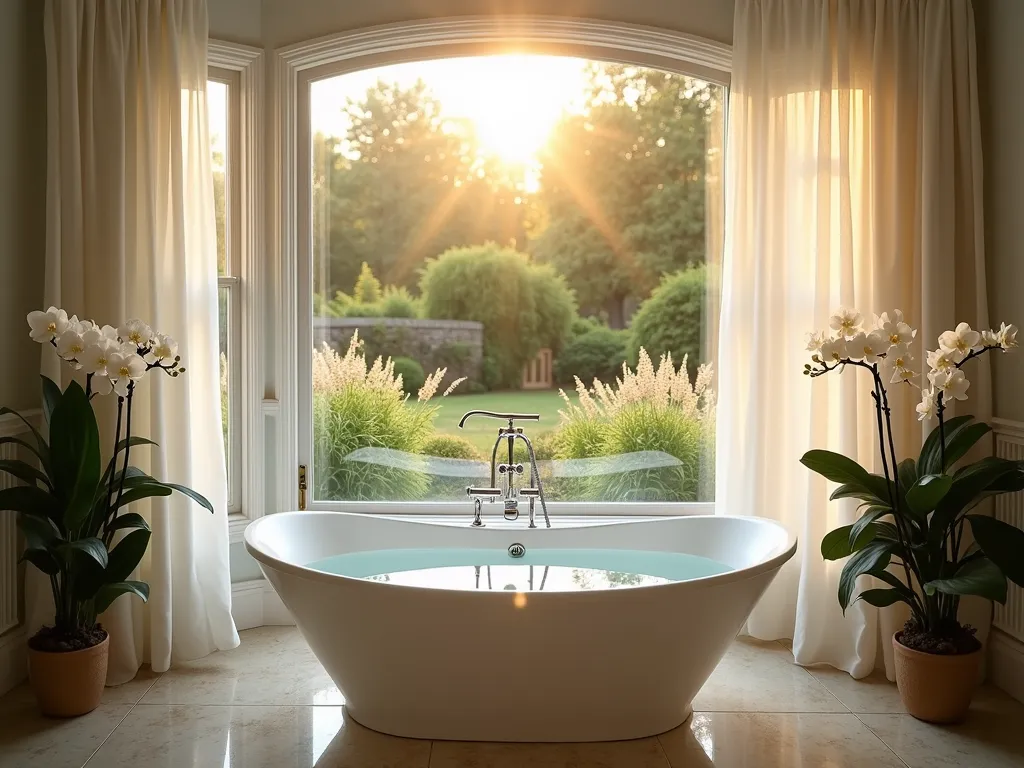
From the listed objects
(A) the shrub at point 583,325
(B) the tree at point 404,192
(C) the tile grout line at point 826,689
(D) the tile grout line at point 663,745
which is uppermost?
(B) the tree at point 404,192

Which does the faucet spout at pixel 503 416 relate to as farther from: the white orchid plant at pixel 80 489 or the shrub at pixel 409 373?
the white orchid plant at pixel 80 489

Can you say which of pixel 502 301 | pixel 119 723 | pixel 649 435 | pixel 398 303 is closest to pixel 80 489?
pixel 119 723

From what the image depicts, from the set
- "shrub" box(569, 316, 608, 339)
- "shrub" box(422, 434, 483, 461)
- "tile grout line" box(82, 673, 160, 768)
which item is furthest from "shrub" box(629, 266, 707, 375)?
"tile grout line" box(82, 673, 160, 768)

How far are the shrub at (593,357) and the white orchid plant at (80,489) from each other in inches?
65.6

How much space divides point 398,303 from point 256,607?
1.42 m

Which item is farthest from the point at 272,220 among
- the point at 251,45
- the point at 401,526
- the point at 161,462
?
the point at 401,526

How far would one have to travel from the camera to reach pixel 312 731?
9.37ft

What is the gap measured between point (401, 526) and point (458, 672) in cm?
93

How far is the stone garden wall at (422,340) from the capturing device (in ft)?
13.1

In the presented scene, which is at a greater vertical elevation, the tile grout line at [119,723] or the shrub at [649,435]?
the shrub at [649,435]

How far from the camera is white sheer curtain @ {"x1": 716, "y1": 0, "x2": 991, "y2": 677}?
11.0 ft

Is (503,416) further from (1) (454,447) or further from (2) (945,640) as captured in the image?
(2) (945,640)

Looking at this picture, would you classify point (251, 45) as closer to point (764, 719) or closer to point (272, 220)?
point (272, 220)

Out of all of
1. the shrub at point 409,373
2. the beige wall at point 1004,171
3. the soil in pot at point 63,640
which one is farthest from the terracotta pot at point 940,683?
the soil in pot at point 63,640
